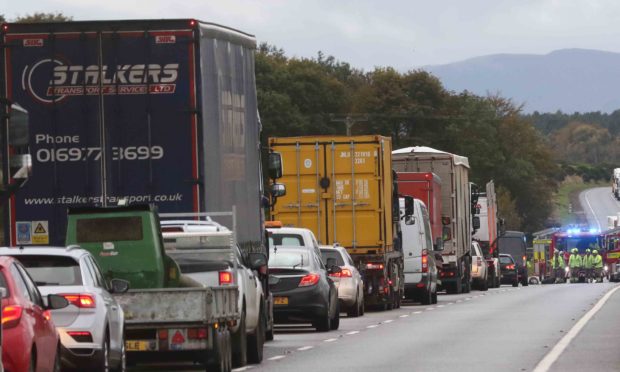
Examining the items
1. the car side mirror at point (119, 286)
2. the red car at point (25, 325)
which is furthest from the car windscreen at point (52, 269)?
the red car at point (25, 325)

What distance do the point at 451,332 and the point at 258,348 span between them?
701cm

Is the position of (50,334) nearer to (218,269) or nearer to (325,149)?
(218,269)

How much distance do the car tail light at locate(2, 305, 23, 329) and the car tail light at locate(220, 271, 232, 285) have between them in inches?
253

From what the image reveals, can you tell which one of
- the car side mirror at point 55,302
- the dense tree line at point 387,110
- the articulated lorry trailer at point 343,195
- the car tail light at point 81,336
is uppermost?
the dense tree line at point 387,110

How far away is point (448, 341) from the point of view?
84.1 feet

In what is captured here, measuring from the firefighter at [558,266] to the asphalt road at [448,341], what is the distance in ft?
177

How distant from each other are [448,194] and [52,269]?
120ft

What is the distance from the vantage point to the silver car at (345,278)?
3456 centimetres

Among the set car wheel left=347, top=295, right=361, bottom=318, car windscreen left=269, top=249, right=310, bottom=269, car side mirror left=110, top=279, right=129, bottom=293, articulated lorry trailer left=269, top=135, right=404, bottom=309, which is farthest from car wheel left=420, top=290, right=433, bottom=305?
car side mirror left=110, top=279, right=129, bottom=293

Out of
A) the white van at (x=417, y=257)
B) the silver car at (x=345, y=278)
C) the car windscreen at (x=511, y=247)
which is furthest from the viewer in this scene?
the car windscreen at (x=511, y=247)

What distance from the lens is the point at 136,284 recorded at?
19.3 metres

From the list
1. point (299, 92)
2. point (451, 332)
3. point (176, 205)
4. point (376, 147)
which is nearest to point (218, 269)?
point (176, 205)

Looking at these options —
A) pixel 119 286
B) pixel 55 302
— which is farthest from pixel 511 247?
pixel 55 302

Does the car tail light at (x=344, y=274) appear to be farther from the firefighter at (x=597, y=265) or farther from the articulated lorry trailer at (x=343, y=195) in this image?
the firefighter at (x=597, y=265)
